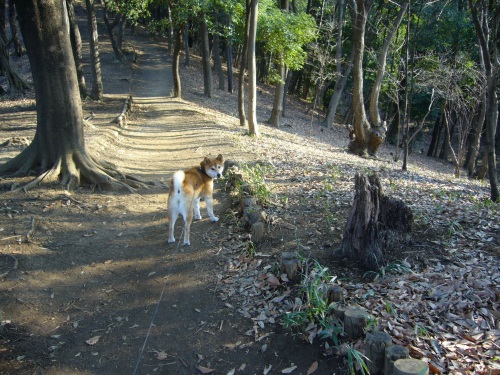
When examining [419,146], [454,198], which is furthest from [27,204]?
[419,146]

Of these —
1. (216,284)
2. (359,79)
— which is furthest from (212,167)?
(359,79)

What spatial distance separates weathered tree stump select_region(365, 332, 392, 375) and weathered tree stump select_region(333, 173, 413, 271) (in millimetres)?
1431

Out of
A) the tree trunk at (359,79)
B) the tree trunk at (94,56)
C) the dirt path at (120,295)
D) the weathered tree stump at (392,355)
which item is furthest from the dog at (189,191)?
the tree trunk at (94,56)

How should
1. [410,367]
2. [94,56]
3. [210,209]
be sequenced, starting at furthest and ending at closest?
[94,56], [210,209], [410,367]

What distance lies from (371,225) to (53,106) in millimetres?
6243

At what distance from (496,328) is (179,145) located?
1066 cm

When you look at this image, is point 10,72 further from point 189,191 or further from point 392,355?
point 392,355

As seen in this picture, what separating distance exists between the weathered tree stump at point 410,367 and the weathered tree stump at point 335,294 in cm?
104

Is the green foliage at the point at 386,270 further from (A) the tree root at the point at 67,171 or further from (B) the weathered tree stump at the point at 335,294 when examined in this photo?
(A) the tree root at the point at 67,171

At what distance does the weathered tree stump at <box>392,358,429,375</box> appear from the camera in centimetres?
280

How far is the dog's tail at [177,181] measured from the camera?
5367 mm

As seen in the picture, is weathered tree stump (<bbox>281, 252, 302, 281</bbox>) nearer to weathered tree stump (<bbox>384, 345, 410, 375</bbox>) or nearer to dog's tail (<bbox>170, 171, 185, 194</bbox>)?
weathered tree stump (<bbox>384, 345, 410, 375</bbox>)

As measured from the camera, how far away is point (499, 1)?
30.1 feet

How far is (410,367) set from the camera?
286 centimetres
